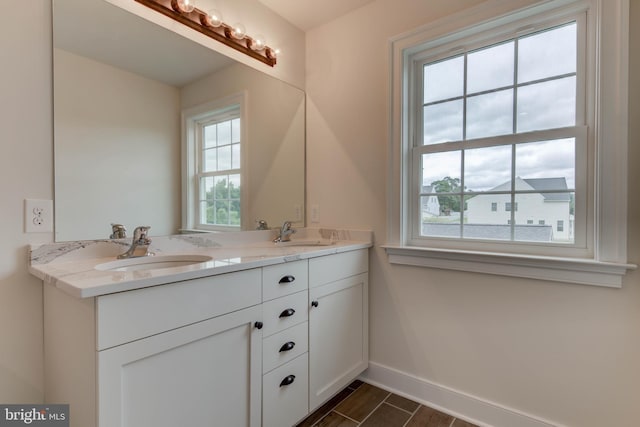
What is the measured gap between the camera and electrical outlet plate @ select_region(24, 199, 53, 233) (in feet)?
3.70

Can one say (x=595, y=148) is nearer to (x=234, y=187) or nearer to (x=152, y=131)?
(x=234, y=187)

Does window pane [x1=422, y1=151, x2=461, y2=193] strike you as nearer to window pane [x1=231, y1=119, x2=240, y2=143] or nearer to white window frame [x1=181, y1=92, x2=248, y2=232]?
window pane [x1=231, y1=119, x2=240, y2=143]

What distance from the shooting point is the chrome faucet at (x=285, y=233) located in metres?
2.03

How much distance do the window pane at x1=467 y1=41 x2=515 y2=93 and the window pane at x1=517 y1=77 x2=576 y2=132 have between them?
0.38 feet

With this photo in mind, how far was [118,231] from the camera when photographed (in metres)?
1.33

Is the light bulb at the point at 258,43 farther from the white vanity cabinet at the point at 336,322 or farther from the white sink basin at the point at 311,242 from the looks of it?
the white vanity cabinet at the point at 336,322

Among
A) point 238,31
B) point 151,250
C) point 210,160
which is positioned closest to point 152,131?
point 210,160

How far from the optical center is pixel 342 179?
2.06 metres

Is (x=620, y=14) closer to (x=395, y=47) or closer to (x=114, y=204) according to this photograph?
(x=395, y=47)

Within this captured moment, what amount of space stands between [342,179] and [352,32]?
95cm

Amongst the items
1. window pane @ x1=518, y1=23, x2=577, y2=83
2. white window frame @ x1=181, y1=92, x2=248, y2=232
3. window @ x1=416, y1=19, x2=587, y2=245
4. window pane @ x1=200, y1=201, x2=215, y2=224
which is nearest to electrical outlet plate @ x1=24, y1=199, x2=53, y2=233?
white window frame @ x1=181, y1=92, x2=248, y2=232

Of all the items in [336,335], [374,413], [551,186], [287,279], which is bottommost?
[374,413]

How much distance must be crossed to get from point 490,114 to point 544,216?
22.5 inches

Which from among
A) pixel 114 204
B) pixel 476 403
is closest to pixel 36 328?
pixel 114 204
